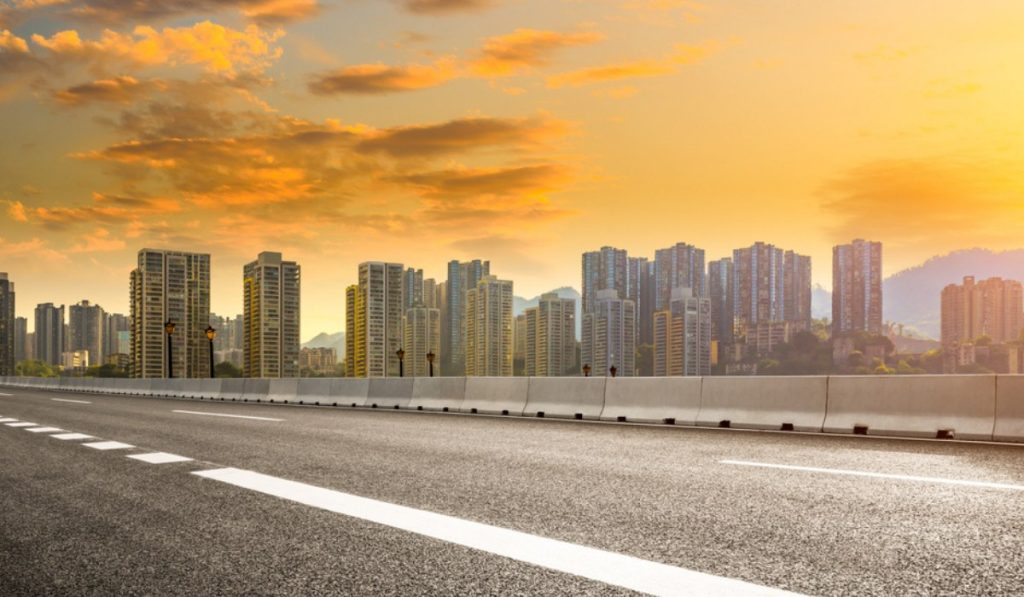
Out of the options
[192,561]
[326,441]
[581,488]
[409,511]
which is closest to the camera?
[192,561]

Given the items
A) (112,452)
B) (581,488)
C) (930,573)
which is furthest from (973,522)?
(112,452)

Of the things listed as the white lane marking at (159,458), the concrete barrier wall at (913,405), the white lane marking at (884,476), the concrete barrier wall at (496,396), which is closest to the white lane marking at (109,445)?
the white lane marking at (159,458)

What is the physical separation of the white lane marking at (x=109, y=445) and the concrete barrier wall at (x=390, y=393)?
483 inches

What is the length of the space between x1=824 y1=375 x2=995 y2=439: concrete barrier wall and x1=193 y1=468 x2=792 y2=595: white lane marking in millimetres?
9457

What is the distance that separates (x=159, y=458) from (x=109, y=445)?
92.9 inches

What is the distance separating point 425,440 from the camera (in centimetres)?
A: 1204

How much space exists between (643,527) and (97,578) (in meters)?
3.13

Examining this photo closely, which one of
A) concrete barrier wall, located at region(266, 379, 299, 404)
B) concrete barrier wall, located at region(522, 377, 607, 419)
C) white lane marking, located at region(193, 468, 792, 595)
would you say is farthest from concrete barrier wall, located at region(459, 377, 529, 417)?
white lane marking, located at region(193, 468, 792, 595)

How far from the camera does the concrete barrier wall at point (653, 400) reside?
15945 millimetres

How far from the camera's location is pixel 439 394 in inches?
896

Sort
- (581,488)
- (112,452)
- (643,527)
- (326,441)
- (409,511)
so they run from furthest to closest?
(326,441)
(112,452)
(581,488)
(409,511)
(643,527)

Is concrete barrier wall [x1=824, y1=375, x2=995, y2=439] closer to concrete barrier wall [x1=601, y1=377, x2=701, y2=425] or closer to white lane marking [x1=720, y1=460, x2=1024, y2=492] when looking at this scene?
concrete barrier wall [x1=601, y1=377, x2=701, y2=425]

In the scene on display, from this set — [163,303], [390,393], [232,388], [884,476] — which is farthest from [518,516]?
[163,303]

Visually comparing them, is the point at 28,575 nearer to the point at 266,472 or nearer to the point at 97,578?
the point at 97,578
